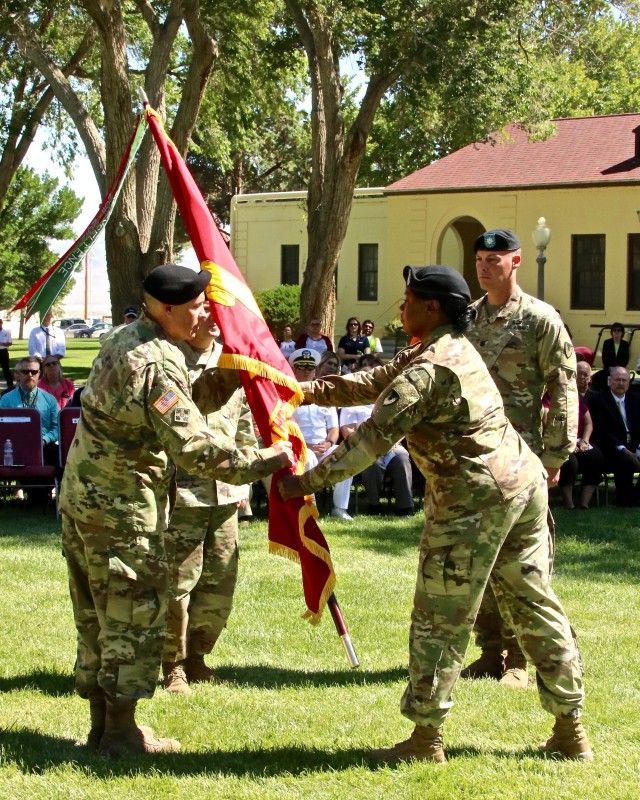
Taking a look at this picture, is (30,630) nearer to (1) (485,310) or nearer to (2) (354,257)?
(1) (485,310)

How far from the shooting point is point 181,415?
4805 millimetres

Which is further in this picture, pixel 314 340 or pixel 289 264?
pixel 289 264

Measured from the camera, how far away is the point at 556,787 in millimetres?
4723

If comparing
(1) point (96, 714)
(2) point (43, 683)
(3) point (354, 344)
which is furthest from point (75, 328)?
(1) point (96, 714)

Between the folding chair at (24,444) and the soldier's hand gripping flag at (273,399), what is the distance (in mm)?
6147

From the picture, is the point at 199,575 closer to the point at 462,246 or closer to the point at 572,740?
the point at 572,740

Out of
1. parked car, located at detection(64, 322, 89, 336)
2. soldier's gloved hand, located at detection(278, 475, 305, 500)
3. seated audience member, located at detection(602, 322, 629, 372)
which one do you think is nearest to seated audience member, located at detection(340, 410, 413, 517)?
soldier's gloved hand, located at detection(278, 475, 305, 500)

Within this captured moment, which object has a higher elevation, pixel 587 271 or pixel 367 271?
pixel 367 271

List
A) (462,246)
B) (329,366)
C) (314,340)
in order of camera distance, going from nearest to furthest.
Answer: (329,366), (314,340), (462,246)

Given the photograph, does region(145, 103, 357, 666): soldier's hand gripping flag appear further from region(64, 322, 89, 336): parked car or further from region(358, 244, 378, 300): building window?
region(64, 322, 89, 336): parked car

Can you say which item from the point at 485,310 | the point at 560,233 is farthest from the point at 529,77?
the point at 485,310

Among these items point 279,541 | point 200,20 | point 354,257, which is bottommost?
point 279,541

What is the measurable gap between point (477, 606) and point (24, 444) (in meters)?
8.01

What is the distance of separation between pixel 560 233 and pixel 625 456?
2156 cm
